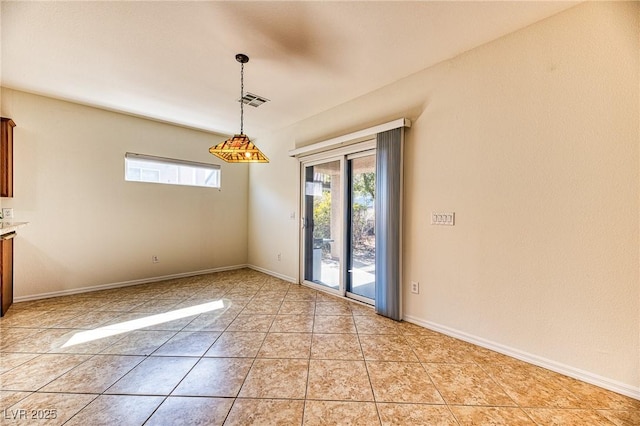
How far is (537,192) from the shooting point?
2029 mm

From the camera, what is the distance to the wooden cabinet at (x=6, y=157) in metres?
3.09

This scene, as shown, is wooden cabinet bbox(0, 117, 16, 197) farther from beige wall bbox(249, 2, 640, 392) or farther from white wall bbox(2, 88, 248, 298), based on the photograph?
beige wall bbox(249, 2, 640, 392)

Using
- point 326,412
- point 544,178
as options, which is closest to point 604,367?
point 544,178

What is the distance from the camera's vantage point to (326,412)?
→ 1.54 m

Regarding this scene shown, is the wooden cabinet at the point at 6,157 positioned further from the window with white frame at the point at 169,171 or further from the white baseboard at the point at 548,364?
the white baseboard at the point at 548,364

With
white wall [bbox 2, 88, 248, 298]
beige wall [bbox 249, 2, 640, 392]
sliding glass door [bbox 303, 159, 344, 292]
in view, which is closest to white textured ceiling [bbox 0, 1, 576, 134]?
beige wall [bbox 249, 2, 640, 392]

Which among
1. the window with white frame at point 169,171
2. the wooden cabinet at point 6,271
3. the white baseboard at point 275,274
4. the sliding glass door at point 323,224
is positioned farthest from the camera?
the white baseboard at point 275,274

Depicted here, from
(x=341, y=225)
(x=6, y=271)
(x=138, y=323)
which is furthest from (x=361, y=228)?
(x=6, y=271)

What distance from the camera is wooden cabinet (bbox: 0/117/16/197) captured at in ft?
10.1

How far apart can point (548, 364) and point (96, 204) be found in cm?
565

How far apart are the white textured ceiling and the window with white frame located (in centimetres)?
105

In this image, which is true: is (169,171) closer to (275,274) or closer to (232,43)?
(275,274)

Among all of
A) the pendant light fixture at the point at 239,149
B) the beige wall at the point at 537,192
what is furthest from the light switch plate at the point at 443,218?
the pendant light fixture at the point at 239,149

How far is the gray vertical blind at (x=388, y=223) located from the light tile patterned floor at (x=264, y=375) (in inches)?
11.2
